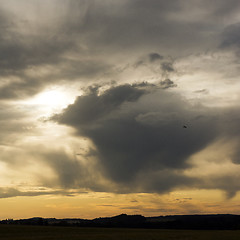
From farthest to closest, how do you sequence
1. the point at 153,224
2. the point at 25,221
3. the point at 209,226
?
the point at 25,221 < the point at 153,224 < the point at 209,226

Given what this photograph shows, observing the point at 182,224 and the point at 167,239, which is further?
the point at 182,224

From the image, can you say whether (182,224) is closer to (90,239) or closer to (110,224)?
(110,224)

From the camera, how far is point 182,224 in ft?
455

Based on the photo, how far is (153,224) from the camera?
142125mm

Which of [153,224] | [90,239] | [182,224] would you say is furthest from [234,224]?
[90,239]

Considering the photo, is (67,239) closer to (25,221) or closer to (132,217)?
(25,221)

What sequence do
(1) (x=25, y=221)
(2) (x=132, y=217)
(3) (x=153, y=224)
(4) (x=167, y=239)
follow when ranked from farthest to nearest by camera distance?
(2) (x=132, y=217) < (1) (x=25, y=221) < (3) (x=153, y=224) < (4) (x=167, y=239)

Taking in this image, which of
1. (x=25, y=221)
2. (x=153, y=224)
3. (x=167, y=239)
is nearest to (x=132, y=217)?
Result: (x=153, y=224)

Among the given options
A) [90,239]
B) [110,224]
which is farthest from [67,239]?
[110,224]

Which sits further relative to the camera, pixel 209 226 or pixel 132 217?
pixel 132 217

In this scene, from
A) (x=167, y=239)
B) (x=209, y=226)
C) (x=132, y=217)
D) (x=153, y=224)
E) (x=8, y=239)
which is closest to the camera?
(x=8, y=239)

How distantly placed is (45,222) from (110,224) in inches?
1671

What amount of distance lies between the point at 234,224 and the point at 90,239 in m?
98.2

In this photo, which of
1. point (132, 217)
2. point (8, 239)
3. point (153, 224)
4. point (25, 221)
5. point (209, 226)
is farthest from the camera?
point (132, 217)
